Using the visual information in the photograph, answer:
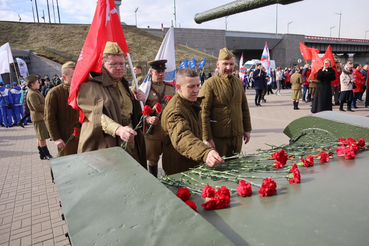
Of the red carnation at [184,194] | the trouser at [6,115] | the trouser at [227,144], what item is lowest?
the trouser at [6,115]

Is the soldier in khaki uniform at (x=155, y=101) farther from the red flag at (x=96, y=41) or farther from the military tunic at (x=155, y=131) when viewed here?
the red flag at (x=96, y=41)

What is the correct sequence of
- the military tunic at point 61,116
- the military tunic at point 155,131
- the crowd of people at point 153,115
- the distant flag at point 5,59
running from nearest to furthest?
the crowd of people at point 153,115
the military tunic at point 61,116
the military tunic at point 155,131
the distant flag at point 5,59

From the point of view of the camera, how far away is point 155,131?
4.09 meters

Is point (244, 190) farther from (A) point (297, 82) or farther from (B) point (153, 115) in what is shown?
(A) point (297, 82)

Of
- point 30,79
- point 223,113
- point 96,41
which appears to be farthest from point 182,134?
point 30,79

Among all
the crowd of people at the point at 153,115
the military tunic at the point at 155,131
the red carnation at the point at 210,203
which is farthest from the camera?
the military tunic at the point at 155,131

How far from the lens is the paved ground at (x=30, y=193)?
3277mm

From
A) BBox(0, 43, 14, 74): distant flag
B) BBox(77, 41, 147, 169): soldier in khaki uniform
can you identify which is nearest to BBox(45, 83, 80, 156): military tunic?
BBox(77, 41, 147, 169): soldier in khaki uniform

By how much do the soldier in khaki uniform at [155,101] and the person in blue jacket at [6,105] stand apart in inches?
393

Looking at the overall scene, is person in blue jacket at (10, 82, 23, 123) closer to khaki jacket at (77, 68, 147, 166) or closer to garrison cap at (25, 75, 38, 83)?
garrison cap at (25, 75, 38, 83)

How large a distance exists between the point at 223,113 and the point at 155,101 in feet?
3.93

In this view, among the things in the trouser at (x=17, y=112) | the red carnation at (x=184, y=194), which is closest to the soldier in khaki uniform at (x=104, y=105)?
the red carnation at (x=184, y=194)

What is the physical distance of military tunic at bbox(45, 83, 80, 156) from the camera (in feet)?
12.8

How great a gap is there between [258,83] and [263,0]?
41.0 ft
